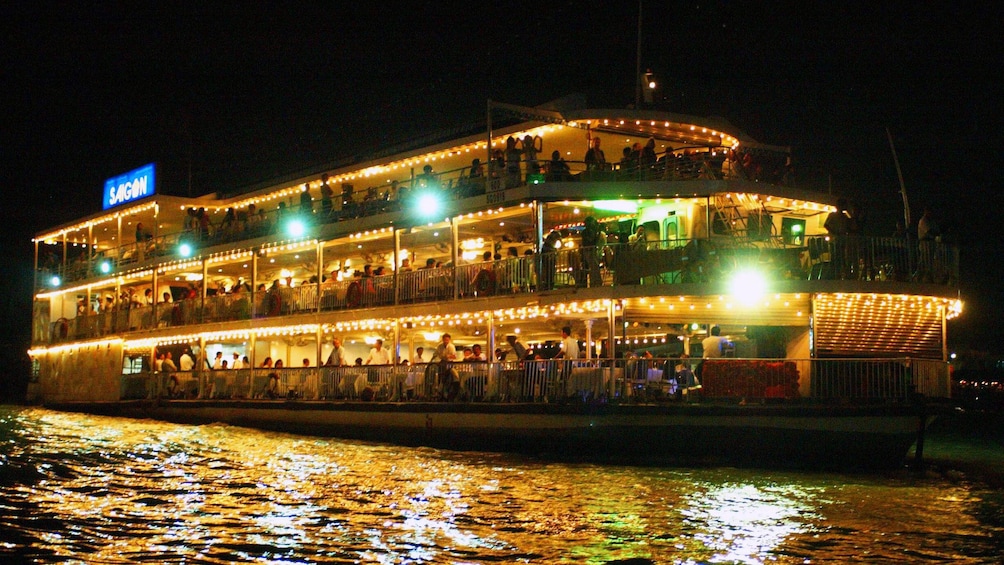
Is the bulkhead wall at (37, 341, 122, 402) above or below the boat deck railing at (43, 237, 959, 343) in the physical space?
below

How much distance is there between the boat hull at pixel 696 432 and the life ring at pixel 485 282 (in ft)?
9.13

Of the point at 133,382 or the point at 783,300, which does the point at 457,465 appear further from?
the point at 133,382

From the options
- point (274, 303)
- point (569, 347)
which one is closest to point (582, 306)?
point (569, 347)

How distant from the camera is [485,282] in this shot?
2414 cm

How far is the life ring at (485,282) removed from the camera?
24.0 m

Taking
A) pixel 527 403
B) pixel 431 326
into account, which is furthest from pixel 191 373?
pixel 527 403

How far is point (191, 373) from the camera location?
33312 millimetres

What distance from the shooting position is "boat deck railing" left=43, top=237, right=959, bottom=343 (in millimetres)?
20219

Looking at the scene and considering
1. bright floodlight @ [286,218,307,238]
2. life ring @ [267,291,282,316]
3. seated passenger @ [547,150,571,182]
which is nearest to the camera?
seated passenger @ [547,150,571,182]

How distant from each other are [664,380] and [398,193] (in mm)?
10229

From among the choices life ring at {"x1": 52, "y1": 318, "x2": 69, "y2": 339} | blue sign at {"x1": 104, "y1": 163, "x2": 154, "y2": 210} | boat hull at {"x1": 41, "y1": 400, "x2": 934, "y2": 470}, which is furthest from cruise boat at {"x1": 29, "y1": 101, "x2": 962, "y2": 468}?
life ring at {"x1": 52, "y1": 318, "x2": 69, "y2": 339}

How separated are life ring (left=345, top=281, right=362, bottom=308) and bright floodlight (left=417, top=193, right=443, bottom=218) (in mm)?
3177

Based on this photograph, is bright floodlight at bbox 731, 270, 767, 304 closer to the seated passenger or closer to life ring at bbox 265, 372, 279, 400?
the seated passenger

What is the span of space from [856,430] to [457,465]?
7.10 m
